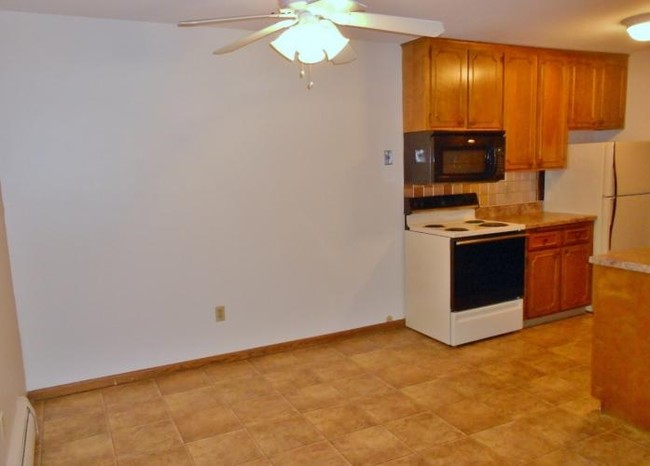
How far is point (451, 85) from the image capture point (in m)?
4.04

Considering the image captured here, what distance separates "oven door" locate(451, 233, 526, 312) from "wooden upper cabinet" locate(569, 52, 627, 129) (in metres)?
1.55

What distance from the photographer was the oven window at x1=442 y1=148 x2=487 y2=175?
4000mm

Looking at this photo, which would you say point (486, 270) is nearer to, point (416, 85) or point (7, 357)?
point (416, 85)

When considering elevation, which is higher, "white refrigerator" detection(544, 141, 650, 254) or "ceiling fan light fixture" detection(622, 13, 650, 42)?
"ceiling fan light fixture" detection(622, 13, 650, 42)

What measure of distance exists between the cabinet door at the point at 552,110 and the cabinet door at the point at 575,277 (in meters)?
0.80

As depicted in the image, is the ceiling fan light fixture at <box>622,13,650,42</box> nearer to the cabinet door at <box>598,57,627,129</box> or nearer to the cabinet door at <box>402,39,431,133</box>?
the cabinet door at <box>598,57,627,129</box>

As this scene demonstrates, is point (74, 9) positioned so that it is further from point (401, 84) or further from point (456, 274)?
point (456, 274)

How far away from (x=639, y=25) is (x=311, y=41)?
269cm

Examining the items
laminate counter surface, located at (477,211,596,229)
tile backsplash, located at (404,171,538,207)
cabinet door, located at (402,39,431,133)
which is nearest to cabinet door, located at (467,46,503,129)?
cabinet door, located at (402,39,431,133)

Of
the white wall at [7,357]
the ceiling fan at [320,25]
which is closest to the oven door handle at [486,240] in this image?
the ceiling fan at [320,25]

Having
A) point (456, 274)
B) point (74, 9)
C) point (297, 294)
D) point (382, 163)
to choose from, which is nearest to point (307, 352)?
point (297, 294)

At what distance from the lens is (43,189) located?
10.2ft

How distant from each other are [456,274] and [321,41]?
2.21m

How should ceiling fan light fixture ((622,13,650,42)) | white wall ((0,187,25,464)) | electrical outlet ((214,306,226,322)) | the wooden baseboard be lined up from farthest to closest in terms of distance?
electrical outlet ((214,306,226,322))
ceiling fan light fixture ((622,13,650,42))
the wooden baseboard
white wall ((0,187,25,464))
